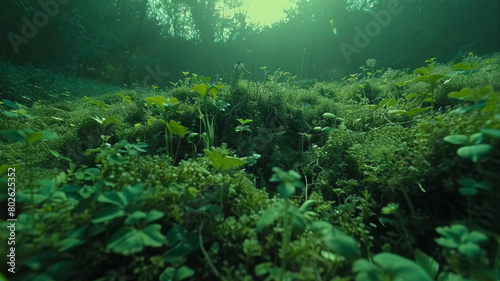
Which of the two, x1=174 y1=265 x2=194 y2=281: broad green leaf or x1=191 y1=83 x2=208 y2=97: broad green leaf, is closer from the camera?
x1=174 y1=265 x2=194 y2=281: broad green leaf

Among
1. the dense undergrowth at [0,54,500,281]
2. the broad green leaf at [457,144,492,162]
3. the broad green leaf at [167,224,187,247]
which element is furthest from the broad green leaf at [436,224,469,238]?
the broad green leaf at [167,224,187,247]

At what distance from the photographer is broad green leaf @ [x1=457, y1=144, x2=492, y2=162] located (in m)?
0.73

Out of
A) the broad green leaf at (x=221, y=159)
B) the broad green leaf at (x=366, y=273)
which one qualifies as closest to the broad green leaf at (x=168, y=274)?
the broad green leaf at (x=221, y=159)

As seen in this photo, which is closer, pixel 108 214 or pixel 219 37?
pixel 108 214

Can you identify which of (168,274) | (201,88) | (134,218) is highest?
(201,88)

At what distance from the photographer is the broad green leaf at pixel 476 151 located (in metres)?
0.73

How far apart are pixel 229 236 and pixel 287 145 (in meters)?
1.50

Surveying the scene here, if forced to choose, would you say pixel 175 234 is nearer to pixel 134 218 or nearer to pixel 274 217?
pixel 134 218

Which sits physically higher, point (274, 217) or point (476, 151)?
point (476, 151)

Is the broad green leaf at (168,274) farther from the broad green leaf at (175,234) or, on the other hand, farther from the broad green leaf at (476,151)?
the broad green leaf at (476,151)

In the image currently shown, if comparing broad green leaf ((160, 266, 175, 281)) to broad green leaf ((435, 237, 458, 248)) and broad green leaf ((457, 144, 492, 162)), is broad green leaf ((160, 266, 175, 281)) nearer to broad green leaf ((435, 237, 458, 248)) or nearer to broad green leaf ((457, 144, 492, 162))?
broad green leaf ((435, 237, 458, 248))

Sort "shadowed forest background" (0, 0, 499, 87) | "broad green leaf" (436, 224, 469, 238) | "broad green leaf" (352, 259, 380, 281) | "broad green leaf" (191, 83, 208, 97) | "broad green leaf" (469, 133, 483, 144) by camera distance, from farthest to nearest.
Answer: "shadowed forest background" (0, 0, 499, 87) → "broad green leaf" (191, 83, 208, 97) → "broad green leaf" (469, 133, 483, 144) → "broad green leaf" (436, 224, 469, 238) → "broad green leaf" (352, 259, 380, 281)

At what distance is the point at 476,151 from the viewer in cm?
75

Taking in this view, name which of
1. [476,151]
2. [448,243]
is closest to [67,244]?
[448,243]
